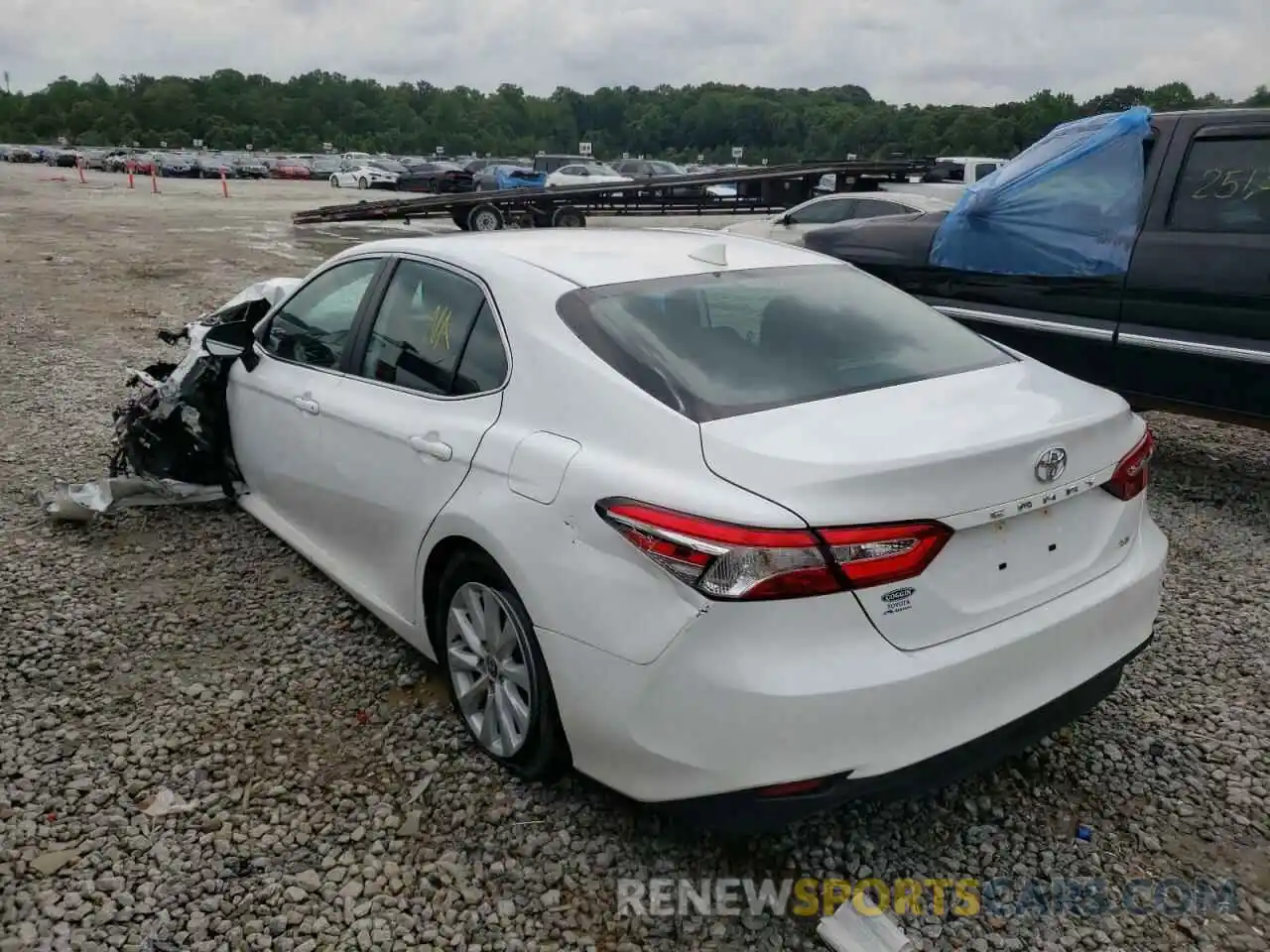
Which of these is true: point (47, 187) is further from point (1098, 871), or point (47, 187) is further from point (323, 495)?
point (1098, 871)

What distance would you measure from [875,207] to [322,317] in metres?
10.4

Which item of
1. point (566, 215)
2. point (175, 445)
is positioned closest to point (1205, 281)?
point (175, 445)

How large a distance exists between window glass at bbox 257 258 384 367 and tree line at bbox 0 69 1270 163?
257 feet

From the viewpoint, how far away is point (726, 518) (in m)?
2.06

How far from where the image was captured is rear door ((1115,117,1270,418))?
178 inches

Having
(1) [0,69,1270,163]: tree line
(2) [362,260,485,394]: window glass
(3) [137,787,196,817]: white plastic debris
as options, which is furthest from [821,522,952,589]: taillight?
(1) [0,69,1270,163]: tree line

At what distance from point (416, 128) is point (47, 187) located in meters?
80.8

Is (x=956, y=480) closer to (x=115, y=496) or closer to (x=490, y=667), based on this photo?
(x=490, y=667)

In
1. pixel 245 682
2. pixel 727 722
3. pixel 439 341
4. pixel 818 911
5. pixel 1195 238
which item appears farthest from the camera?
pixel 1195 238

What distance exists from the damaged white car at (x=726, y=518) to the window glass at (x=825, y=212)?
1061 centimetres

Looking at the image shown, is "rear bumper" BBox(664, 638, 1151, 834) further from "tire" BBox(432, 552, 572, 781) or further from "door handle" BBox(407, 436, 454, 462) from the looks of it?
"door handle" BBox(407, 436, 454, 462)

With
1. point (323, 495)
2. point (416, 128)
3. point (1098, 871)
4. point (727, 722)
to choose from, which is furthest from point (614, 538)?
point (416, 128)

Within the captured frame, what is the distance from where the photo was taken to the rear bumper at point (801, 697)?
2049 mm

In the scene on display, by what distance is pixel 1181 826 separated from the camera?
2662mm
